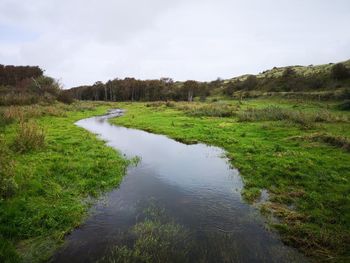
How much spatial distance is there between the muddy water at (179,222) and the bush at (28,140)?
634 cm

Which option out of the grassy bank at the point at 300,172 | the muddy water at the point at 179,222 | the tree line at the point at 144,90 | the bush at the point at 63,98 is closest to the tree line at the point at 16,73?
the tree line at the point at 144,90

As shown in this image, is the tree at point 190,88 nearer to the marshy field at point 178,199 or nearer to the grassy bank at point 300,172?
the grassy bank at point 300,172

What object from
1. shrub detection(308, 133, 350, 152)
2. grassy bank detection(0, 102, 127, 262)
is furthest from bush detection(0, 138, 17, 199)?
shrub detection(308, 133, 350, 152)

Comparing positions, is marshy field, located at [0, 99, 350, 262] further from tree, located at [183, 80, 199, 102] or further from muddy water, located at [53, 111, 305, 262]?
tree, located at [183, 80, 199, 102]

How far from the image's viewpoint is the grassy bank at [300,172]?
805 centimetres

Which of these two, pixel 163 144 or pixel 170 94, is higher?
pixel 170 94

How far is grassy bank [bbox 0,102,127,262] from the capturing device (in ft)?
25.2

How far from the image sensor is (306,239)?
786cm

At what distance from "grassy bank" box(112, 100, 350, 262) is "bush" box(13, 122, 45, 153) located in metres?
11.2

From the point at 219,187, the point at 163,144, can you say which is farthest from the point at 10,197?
the point at 163,144

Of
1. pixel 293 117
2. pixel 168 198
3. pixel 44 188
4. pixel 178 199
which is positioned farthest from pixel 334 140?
pixel 44 188

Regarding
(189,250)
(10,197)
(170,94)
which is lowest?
(189,250)

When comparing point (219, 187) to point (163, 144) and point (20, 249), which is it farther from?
point (163, 144)

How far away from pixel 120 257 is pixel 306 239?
17.4 feet
